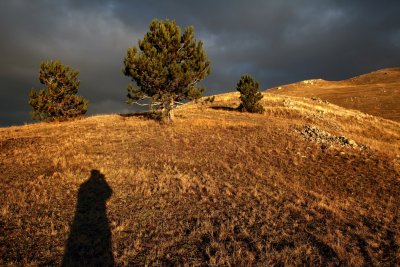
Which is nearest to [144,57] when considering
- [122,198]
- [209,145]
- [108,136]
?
[108,136]

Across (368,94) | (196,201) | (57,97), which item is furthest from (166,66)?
(368,94)

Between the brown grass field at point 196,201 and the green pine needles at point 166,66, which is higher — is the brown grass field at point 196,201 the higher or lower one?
the lower one

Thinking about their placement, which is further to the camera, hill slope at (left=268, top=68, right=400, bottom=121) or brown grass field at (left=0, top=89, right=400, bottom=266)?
hill slope at (left=268, top=68, right=400, bottom=121)

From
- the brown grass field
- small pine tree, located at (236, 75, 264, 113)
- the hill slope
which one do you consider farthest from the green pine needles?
the hill slope

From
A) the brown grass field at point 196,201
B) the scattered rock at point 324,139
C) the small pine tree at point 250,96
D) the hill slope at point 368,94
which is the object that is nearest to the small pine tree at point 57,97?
the brown grass field at point 196,201

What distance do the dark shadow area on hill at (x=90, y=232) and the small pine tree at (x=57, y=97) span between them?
72.0 feet

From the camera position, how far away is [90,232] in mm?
9406

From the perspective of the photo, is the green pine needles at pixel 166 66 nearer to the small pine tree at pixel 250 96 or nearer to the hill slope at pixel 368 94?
the small pine tree at pixel 250 96

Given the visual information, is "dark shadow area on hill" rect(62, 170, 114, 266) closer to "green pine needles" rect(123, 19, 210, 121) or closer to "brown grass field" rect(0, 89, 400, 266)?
"brown grass field" rect(0, 89, 400, 266)

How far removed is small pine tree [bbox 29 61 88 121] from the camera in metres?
31.1

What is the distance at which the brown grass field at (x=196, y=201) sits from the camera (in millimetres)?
8430

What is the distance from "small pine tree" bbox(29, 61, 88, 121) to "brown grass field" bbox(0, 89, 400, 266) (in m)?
7.66

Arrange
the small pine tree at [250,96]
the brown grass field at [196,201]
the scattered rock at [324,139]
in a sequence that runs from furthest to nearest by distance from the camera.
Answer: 1. the small pine tree at [250,96]
2. the scattered rock at [324,139]
3. the brown grass field at [196,201]

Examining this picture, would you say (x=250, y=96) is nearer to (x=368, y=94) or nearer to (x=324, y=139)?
(x=324, y=139)
